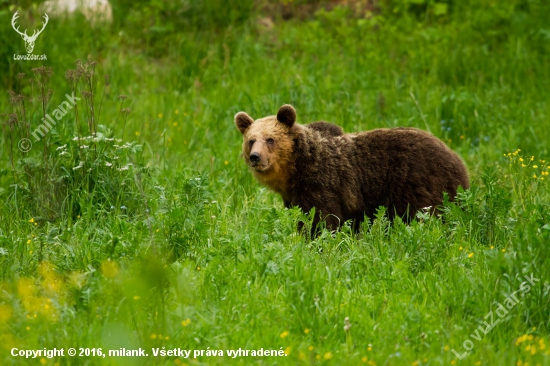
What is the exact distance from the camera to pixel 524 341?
4.12 metres

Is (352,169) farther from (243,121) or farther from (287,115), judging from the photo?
(243,121)

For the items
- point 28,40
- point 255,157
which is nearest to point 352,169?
point 255,157

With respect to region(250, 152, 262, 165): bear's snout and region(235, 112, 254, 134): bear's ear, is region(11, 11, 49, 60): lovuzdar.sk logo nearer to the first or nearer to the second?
→ region(235, 112, 254, 134): bear's ear

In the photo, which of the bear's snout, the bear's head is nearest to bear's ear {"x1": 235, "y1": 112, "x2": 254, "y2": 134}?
the bear's head

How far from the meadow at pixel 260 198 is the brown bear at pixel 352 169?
0.83 feet

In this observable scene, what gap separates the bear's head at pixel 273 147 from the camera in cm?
641

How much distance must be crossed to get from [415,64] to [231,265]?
6.40 meters

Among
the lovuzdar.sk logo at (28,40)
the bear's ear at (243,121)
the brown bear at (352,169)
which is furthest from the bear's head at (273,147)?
the lovuzdar.sk logo at (28,40)

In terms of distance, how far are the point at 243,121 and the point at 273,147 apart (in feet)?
1.90

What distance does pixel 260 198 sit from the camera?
714cm

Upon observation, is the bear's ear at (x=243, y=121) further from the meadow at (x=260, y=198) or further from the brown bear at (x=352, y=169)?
the meadow at (x=260, y=198)

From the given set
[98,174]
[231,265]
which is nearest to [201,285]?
[231,265]

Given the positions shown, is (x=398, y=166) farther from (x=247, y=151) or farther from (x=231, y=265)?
(x=231, y=265)

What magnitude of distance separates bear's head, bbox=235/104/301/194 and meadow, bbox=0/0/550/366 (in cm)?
30
